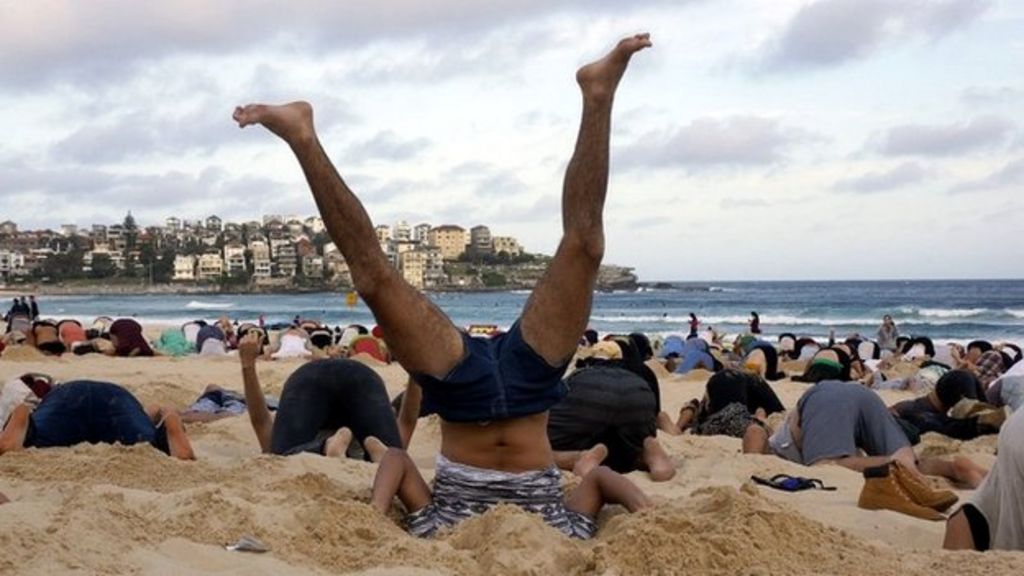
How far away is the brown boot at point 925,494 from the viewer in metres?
5.20

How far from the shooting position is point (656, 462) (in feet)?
21.7

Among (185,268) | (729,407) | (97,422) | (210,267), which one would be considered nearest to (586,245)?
(97,422)

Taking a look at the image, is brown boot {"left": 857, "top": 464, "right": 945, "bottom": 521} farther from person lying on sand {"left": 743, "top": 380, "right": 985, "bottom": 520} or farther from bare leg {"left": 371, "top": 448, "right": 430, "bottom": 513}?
bare leg {"left": 371, "top": 448, "right": 430, "bottom": 513}

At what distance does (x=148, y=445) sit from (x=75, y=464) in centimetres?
Answer: 48

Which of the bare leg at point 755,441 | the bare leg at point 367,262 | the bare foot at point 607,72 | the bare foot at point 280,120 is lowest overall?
the bare leg at point 755,441

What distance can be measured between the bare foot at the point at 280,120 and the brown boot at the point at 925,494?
3176 mm

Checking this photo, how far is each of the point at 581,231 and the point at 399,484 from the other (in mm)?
1310

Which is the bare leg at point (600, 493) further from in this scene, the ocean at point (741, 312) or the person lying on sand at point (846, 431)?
the ocean at point (741, 312)

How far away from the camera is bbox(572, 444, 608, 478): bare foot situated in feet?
20.4

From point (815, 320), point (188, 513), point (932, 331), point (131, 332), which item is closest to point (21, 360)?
point (131, 332)

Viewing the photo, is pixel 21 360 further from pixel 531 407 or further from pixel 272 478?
pixel 531 407

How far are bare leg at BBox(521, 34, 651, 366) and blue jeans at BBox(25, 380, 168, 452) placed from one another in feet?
10.7

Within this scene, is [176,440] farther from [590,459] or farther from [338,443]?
[590,459]

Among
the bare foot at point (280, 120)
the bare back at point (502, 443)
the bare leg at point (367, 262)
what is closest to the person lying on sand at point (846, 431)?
the bare back at point (502, 443)
